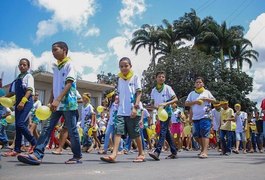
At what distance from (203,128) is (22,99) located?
4.04 m

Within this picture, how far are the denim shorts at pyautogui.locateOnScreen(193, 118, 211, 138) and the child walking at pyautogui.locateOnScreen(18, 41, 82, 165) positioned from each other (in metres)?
3.28

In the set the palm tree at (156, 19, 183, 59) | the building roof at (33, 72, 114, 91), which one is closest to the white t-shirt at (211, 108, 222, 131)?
the building roof at (33, 72, 114, 91)

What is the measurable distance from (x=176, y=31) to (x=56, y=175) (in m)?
45.7

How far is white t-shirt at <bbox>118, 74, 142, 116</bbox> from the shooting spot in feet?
20.8

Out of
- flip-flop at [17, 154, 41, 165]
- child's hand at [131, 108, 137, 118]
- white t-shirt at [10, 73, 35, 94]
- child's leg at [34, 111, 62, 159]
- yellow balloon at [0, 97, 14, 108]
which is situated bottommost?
flip-flop at [17, 154, 41, 165]

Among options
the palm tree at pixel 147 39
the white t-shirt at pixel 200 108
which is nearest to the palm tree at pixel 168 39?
the palm tree at pixel 147 39

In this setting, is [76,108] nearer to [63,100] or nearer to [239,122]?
[63,100]

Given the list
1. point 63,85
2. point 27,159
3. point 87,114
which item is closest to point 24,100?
point 63,85

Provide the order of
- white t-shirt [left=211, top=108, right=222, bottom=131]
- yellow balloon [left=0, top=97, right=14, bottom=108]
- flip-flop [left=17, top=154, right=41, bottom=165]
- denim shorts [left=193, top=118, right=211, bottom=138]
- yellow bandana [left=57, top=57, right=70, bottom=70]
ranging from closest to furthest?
flip-flop [left=17, top=154, right=41, bottom=165], yellow bandana [left=57, top=57, right=70, bottom=70], yellow balloon [left=0, top=97, right=14, bottom=108], denim shorts [left=193, top=118, right=211, bottom=138], white t-shirt [left=211, top=108, right=222, bottom=131]

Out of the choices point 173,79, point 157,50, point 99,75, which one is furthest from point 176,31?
point 99,75

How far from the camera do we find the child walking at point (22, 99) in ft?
20.7

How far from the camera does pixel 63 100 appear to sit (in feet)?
18.2

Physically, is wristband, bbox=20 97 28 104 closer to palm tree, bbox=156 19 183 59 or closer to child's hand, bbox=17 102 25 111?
child's hand, bbox=17 102 25 111

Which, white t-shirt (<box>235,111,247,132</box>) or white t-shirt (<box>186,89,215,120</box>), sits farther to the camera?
white t-shirt (<box>235,111,247,132</box>)
